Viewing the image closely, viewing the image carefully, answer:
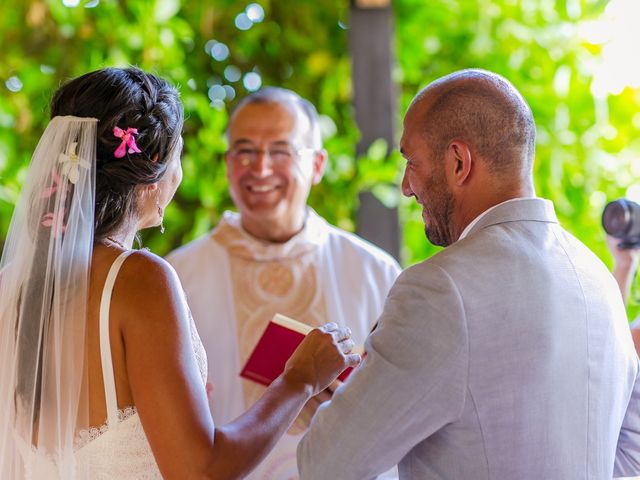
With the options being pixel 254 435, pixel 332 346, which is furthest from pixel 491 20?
pixel 254 435

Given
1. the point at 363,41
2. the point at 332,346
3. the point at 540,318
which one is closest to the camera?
the point at 540,318

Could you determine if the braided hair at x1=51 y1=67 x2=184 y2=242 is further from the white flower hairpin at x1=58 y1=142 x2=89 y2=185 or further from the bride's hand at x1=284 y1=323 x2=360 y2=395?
the bride's hand at x1=284 y1=323 x2=360 y2=395

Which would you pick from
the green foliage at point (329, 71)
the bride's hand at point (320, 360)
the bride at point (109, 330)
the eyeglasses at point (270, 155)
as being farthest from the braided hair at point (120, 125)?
the green foliage at point (329, 71)

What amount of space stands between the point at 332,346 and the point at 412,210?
7.48ft

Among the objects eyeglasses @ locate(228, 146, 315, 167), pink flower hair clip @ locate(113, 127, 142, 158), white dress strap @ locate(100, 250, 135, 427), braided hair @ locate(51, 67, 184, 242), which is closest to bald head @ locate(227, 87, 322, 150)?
eyeglasses @ locate(228, 146, 315, 167)

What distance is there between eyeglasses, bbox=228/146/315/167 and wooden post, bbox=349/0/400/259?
0.64m

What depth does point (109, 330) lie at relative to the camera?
73.3 inches

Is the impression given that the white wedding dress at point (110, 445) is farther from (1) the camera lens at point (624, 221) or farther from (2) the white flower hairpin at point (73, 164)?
(1) the camera lens at point (624, 221)

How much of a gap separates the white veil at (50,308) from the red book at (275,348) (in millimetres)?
676

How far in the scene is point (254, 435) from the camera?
192 centimetres

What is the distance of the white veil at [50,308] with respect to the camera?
1928 millimetres

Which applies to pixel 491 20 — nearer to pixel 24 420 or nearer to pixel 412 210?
pixel 412 210

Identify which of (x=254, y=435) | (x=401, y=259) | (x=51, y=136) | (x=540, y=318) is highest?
(x=51, y=136)

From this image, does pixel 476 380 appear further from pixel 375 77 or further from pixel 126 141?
pixel 375 77
